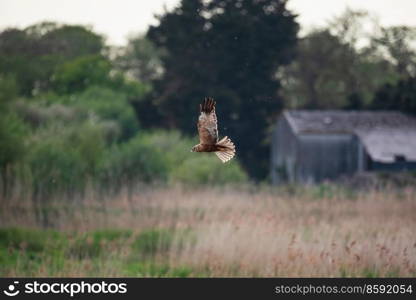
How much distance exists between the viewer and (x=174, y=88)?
137ft

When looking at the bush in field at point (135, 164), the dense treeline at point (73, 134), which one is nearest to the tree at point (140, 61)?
the dense treeline at point (73, 134)

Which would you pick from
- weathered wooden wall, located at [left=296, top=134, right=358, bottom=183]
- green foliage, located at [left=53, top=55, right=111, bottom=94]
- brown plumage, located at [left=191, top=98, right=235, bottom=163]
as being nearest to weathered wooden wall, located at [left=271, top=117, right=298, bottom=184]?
weathered wooden wall, located at [left=296, top=134, right=358, bottom=183]

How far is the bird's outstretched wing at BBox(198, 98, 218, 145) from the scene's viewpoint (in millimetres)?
Result: 5323

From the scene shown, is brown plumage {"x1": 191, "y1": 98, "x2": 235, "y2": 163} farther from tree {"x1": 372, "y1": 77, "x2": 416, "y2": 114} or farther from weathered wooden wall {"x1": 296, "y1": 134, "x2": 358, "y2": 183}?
tree {"x1": 372, "y1": 77, "x2": 416, "y2": 114}

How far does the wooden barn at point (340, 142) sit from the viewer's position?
3897cm

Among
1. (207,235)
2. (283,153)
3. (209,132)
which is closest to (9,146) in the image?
(207,235)

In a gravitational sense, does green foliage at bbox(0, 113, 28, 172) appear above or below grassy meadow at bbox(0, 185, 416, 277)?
above

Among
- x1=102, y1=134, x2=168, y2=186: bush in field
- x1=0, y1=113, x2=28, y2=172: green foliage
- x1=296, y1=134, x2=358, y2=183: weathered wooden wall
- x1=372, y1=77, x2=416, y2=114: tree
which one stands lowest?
x1=296, y1=134, x2=358, y2=183: weathered wooden wall

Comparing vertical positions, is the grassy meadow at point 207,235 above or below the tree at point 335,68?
below

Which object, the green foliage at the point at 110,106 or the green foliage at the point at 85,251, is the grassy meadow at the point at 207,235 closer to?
the green foliage at the point at 85,251

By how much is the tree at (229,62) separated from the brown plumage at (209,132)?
109 feet

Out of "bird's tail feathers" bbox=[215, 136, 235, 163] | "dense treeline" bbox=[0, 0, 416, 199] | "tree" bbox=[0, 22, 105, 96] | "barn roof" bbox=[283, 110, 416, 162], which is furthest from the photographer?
"tree" bbox=[0, 22, 105, 96]

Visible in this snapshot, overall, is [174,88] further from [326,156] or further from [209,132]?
[209,132]

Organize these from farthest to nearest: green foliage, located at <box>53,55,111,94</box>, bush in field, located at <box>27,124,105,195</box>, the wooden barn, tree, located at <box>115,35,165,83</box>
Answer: tree, located at <box>115,35,165,83</box>, green foliage, located at <box>53,55,111,94</box>, the wooden barn, bush in field, located at <box>27,124,105,195</box>
